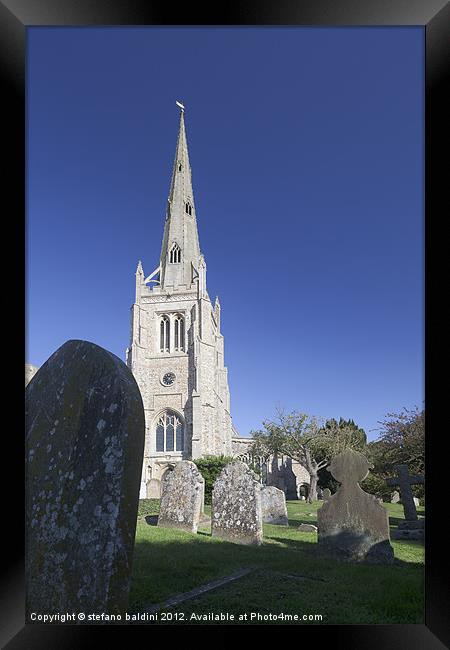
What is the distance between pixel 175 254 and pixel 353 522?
43.3 meters

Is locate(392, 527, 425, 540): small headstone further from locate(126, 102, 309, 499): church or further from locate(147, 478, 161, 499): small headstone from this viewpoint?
locate(147, 478, 161, 499): small headstone

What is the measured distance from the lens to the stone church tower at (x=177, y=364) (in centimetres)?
3975

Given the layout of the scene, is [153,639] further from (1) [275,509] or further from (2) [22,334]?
(1) [275,509]

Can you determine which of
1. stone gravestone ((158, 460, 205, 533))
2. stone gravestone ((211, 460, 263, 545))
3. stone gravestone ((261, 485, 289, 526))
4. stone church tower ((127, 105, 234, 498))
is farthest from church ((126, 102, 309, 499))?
stone gravestone ((211, 460, 263, 545))

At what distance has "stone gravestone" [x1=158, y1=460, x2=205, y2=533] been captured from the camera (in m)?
11.7

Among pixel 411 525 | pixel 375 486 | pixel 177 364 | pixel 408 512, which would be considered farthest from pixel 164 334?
pixel 411 525

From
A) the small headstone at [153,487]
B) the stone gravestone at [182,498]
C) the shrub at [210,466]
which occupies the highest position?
the stone gravestone at [182,498]

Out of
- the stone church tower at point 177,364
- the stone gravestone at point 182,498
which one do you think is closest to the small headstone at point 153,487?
the stone church tower at point 177,364

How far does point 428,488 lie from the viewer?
4203 millimetres

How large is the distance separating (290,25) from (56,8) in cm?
217

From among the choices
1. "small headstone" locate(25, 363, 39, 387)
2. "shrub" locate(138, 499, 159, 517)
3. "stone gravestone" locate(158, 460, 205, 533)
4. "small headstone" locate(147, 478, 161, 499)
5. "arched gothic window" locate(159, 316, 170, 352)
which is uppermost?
"arched gothic window" locate(159, 316, 170, 352)

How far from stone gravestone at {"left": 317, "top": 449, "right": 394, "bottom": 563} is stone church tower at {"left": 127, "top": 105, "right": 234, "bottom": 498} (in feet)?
97.6

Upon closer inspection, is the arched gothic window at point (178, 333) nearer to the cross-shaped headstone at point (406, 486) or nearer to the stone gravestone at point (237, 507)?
the cross-shaped headstone at point (406, 486)

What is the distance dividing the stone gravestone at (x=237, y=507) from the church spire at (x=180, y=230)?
121ft
